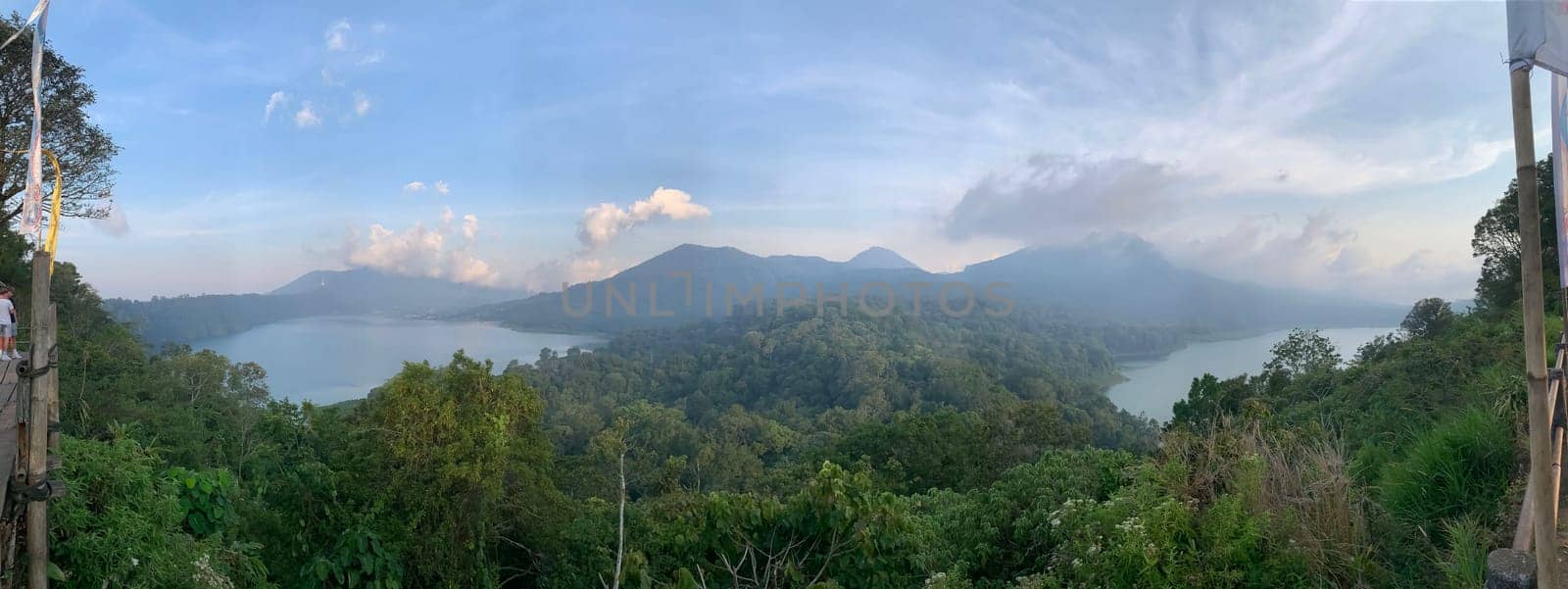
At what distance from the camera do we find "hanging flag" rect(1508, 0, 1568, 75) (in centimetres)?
137

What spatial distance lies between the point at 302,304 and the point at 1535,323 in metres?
69.4

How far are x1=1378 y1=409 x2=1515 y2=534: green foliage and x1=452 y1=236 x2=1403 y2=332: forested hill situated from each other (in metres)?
67.8

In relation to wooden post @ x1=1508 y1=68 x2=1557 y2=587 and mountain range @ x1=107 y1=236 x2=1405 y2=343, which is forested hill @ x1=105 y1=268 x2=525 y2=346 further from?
wooden post @ x1=1508 y1=68 x2=1557 y2=587

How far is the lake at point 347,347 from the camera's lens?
41.8 meters

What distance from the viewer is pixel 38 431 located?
7.60ft

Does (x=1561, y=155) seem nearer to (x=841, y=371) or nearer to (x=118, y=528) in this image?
(x=118, y=528)

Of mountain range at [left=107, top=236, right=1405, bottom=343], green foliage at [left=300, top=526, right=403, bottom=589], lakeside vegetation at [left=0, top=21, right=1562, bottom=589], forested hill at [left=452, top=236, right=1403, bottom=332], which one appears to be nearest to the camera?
lakeside vegetation at [left=0, top=21, right=1562, bottom=589]

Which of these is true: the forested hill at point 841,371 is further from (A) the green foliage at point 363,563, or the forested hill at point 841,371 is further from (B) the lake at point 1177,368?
(A) the green foliage at point 363,563

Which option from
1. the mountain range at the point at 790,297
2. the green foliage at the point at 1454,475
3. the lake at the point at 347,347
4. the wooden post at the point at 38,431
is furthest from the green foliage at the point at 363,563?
the mountain range at the point at 790,297

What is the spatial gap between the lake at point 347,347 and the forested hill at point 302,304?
3.02ft

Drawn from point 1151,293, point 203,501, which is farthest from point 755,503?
point 1151,293

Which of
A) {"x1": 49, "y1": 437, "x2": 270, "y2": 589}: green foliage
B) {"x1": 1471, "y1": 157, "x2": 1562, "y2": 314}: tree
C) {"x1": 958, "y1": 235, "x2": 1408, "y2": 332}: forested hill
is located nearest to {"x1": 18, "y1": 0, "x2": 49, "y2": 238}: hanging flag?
{"x1": 49, "y1": 437, "x2": 270, "y2": 589}: green foliage

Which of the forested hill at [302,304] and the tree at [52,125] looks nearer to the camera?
the tree at [52,125]

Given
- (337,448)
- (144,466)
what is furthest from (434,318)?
(144,466)
